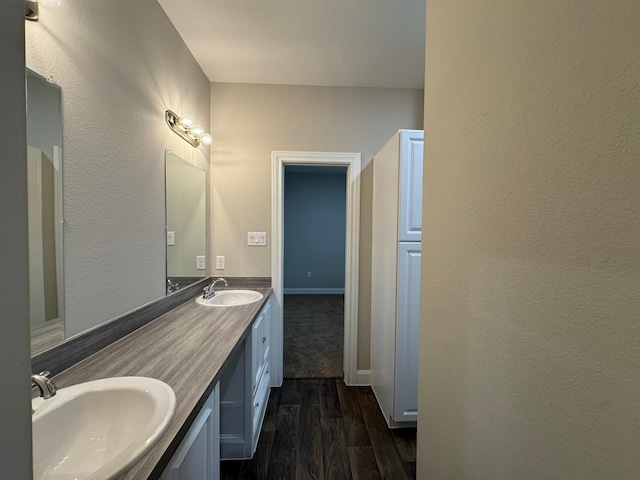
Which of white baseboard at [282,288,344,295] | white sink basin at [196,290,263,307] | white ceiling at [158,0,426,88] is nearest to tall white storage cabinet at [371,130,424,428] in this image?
white ceiling at [158,0,426,88]

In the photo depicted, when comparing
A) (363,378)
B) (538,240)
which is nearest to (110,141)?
(538,240)

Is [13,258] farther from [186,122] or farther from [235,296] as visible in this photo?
[235,296]

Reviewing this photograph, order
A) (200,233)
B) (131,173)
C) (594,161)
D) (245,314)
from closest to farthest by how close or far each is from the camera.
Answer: (594,161) → (131,173) → (245,314) → (200,233)

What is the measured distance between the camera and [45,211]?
921mm

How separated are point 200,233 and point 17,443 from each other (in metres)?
1.99

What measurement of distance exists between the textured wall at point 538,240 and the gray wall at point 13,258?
74 centimetres

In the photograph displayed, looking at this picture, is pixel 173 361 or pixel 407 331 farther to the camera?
pixel 407 331

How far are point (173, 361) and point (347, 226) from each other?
169 centimetres

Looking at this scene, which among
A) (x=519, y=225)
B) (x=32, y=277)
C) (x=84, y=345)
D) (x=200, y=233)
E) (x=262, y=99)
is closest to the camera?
(x=519, y=225)

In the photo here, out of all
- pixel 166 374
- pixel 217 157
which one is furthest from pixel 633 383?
pixel 217 157

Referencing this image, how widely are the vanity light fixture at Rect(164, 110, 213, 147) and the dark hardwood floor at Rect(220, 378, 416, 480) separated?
2027 mm

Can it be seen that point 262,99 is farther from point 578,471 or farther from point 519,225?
point 578,471

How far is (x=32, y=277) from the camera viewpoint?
2.84ft

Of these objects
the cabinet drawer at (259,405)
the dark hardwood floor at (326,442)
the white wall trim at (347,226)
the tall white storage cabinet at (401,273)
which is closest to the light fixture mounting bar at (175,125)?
the white wall trim at (347,226)
